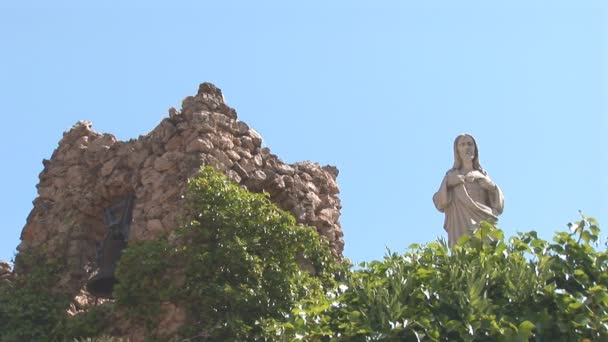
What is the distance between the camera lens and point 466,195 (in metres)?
16.1

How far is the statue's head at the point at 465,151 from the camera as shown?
16609 mm

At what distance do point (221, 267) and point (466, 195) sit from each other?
12.4ft

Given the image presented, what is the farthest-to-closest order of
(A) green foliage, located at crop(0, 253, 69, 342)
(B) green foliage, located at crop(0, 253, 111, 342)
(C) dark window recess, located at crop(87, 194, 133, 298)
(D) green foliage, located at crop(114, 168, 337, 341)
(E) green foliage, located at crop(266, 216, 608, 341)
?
(C) dark window recess, located at crop(87, 194, 133, 298) < (A) green foliage, located at crop(0, 253, 69, 342) < (B) green foliage, located at crop(0, 253, 111, 342) < (D) green foliage, located at crop(114, 168, 337, 341) < (E) green foliage, located at crop(266, 216, 608, 341)

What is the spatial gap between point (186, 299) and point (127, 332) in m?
1.03

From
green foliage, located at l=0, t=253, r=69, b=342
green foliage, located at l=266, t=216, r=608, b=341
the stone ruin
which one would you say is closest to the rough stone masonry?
the stone ruin

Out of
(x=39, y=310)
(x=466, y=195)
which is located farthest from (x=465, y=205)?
(x=39, y=310)

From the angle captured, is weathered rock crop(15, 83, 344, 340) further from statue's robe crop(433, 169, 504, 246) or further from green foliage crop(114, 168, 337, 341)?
statue's robe crop(433, 169, 504, 246)

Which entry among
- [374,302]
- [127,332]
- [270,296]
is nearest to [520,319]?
[374,302]

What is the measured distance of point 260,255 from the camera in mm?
18562

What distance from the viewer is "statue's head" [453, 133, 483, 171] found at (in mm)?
16609

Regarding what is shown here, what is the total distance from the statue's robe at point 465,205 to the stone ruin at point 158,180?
4.35 m

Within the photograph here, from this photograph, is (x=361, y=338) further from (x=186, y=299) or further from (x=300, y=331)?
(x=186, y=299)

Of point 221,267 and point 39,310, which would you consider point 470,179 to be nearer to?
point 221,267

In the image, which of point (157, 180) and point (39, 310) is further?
point (157, 180)
